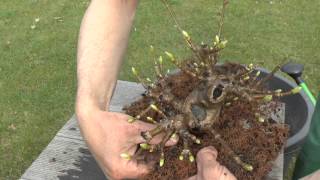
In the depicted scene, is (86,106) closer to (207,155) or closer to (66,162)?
(207,155)

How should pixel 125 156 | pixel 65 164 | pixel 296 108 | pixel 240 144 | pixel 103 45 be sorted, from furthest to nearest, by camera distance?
pixel 296 108 < pixel 65 164 < pixel 103 45 < pixel 240 144 < pixel 125 156

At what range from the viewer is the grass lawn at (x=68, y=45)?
3.13 metres

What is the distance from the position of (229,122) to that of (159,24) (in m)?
2.87

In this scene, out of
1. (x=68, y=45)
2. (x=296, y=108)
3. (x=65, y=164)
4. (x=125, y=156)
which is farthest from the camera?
(x=68, y=45)

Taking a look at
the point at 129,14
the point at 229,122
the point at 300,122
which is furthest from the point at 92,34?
the point at 300,122

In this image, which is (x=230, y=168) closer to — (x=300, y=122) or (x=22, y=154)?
(x=300, y=122)

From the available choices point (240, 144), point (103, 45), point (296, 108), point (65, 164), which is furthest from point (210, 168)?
point (296, 108)

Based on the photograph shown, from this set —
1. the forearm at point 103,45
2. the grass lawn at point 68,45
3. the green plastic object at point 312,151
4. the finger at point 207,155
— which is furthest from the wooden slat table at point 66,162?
the grass lawn at point 68,45

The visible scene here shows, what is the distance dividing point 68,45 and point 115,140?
2.83 metres

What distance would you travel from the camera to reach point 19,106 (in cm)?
329

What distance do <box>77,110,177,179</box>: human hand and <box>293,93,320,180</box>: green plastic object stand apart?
2.54 feet

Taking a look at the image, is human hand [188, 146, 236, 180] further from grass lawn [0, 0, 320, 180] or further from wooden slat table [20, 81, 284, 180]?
grass lawn [0, 0, 320, 180]

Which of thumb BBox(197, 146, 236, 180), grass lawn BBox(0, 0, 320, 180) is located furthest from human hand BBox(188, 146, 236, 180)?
grass lawn BBox(0, 0, 320, 180)

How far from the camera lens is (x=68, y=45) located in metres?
3.89
